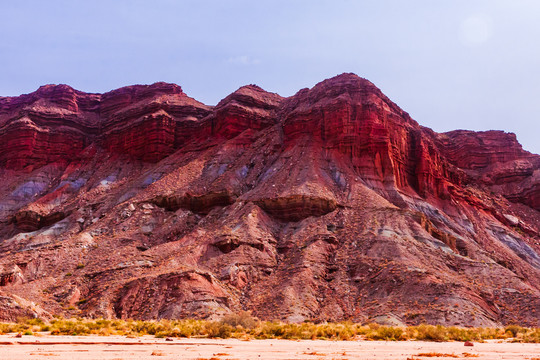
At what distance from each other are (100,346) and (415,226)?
39.3 metres

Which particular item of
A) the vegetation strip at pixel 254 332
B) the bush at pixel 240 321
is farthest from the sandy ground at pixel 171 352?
the bush at pixel 240 321

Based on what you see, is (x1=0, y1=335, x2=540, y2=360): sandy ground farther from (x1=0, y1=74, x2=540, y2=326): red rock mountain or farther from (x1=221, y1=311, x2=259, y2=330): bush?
(x1=0, y1=74, x2=540, y2=326): red rock mountain

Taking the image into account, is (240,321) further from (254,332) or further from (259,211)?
(259,211)

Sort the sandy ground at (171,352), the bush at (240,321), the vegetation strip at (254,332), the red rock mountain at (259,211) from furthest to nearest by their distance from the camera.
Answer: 1. the red rock mountain at (259,211)
2. the bush at (240,321)
3. the vegetation strip at (254,332)
4. the sandy ground at (171,352)

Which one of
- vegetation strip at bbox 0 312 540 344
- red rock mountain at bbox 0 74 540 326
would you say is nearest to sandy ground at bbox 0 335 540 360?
vegetation strip at bbox 0 312 540 344

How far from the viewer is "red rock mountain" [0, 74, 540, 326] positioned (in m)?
38.0

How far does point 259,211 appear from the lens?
51.2m

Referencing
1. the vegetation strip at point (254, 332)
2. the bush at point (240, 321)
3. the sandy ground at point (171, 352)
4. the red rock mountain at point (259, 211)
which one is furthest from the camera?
the red rock mountain at point (259, 211)

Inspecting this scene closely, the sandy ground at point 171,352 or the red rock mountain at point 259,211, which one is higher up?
the red rock mountain at point 259,211

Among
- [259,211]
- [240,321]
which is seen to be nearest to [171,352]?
[240,321]

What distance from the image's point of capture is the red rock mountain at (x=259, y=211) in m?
38.0

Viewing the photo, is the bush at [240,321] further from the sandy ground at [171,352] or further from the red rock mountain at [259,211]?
the red rock mountain at [259,211]

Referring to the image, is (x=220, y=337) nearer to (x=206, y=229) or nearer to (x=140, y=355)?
(x=140, y=355)

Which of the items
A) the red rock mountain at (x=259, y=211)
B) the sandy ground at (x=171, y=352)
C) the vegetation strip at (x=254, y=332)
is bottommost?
the vegetation strip at (x=254, y=332)
